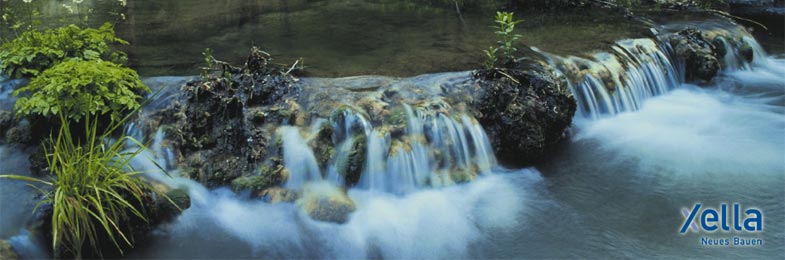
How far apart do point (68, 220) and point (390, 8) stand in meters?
7.37

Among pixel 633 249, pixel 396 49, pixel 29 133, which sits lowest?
pixel 633 249

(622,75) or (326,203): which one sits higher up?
(622,75)

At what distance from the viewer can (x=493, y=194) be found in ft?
22.5

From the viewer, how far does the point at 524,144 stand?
7.41 meters

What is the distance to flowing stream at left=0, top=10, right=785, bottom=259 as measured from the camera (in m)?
5.94

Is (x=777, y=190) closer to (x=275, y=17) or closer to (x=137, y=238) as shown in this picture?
(x=137, y=238)

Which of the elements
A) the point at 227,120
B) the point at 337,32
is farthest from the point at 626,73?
the point at 227,120

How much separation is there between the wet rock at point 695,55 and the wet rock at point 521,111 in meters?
3.39

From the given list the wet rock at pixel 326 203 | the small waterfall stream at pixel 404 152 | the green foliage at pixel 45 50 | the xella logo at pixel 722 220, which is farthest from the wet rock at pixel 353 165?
the xella logo at pixel 722 220

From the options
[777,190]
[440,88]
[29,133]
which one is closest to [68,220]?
[29,133]

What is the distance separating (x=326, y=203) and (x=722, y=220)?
4034 mm

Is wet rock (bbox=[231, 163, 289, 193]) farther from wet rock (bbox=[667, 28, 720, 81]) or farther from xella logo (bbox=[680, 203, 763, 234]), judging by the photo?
wet rock (bbox=[667, 28, 720, 81])

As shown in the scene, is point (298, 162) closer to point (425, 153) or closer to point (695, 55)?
point (425, 153)

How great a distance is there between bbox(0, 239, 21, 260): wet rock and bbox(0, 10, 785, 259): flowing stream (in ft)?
0.26
